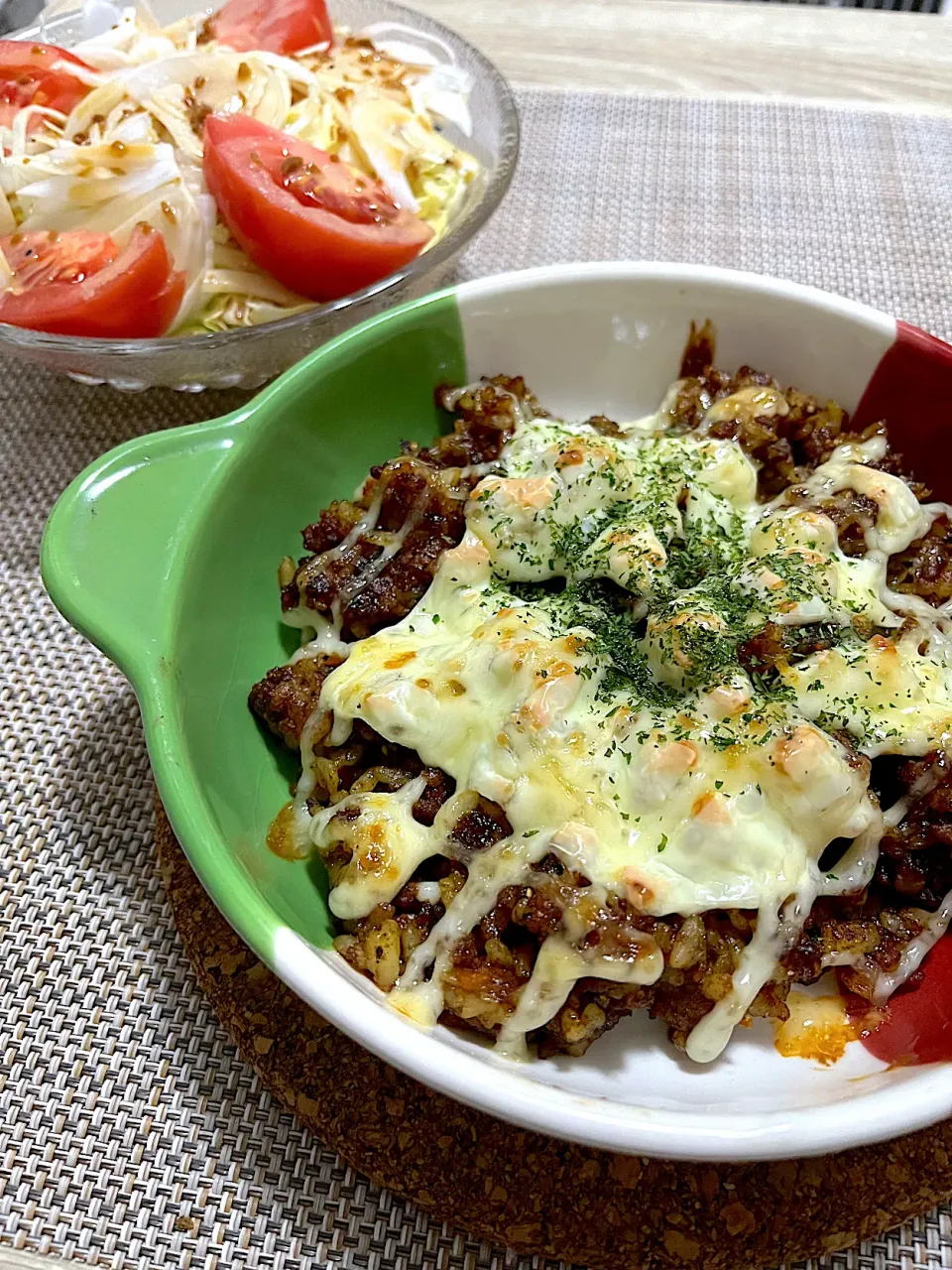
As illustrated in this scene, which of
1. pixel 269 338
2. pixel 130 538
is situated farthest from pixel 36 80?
pixel 130 538

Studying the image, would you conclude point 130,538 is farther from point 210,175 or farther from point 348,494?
point 210,175

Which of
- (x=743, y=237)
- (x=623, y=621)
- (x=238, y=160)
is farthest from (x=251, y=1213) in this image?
(x=743, y=237)

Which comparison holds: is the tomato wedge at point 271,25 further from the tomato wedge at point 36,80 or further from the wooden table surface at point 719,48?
the wooden table surface at point 719,48

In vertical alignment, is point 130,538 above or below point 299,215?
below

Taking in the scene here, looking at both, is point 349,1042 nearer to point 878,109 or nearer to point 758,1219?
point 758,1219

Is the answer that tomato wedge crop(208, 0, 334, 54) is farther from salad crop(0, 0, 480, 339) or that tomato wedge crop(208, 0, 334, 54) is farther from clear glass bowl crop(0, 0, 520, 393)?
clear glass bowl crop(0, 0, 520, 393)

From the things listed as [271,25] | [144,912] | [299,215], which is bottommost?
[144,912]
